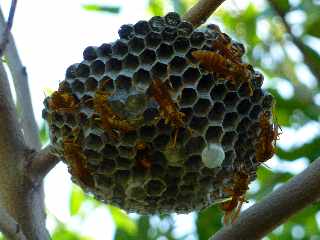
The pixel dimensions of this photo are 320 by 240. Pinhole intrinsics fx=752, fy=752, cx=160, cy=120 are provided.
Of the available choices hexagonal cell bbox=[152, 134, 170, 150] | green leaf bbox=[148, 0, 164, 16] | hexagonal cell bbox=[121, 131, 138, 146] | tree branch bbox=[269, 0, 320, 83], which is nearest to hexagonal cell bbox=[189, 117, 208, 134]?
hexagonal cell bbox=[152, 134, 170, 150]

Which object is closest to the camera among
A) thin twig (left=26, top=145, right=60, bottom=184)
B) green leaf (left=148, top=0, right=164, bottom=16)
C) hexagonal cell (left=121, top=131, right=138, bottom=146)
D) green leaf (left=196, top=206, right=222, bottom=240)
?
hexagonal cell (left=121, top=131, right=138, bottom=146)

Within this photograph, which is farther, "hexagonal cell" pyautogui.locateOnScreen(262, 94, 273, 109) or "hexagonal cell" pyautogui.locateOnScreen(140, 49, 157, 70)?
"hexagonal cell" pyautogui.locateOnScreen(262, 94, 273, 109)

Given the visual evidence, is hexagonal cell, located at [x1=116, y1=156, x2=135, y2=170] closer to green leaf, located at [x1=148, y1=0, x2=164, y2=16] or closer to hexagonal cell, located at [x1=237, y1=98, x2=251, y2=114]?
hexagonal cell, located at [x1=237, y1=98, x2=251, y2=114]

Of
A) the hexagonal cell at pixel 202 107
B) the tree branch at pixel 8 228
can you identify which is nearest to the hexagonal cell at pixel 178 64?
the hexagonal cell at pixel 202 107

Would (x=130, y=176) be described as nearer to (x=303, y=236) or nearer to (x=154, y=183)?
(x=154, y=183)

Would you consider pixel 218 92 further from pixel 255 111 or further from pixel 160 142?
pixel 160 142

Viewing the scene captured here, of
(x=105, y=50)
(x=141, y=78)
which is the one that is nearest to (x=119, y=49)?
(x=105, y=50)
